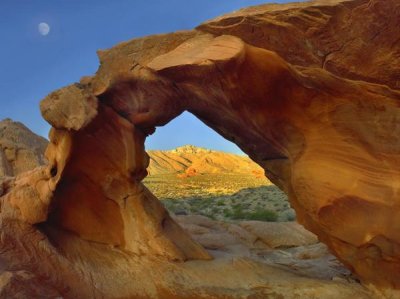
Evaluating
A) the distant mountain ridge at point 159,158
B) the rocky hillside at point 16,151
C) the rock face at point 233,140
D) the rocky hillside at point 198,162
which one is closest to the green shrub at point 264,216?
the distant mountain ridge at point 159,158

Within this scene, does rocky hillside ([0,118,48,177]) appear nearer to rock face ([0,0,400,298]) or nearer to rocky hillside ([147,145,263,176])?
rock face ([0,0,400,298])

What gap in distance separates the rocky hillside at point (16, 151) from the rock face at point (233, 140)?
14.7ft

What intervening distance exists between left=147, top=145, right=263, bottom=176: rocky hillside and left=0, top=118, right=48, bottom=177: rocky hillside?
5283 cm

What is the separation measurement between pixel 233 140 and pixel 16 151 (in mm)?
7166

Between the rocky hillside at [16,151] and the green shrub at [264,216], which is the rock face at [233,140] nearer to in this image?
the rocky hillside at [16,151]

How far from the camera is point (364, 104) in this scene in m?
6.48

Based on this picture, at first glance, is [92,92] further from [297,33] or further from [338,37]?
[338,37]

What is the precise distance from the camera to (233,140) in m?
8.91

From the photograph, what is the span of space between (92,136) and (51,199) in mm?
1376

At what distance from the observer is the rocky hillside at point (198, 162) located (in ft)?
243

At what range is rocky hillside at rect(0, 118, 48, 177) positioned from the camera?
1241 centimetres

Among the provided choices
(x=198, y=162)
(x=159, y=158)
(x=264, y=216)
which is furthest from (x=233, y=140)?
(x=159, y=158)

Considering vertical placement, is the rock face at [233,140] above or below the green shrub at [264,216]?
above

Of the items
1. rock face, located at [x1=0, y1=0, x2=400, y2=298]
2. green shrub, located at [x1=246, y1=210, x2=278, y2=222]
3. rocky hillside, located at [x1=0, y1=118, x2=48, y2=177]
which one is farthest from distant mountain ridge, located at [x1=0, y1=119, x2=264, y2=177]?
green shrub, located at [x1=246, y1=210, x2=278, y2=222]
